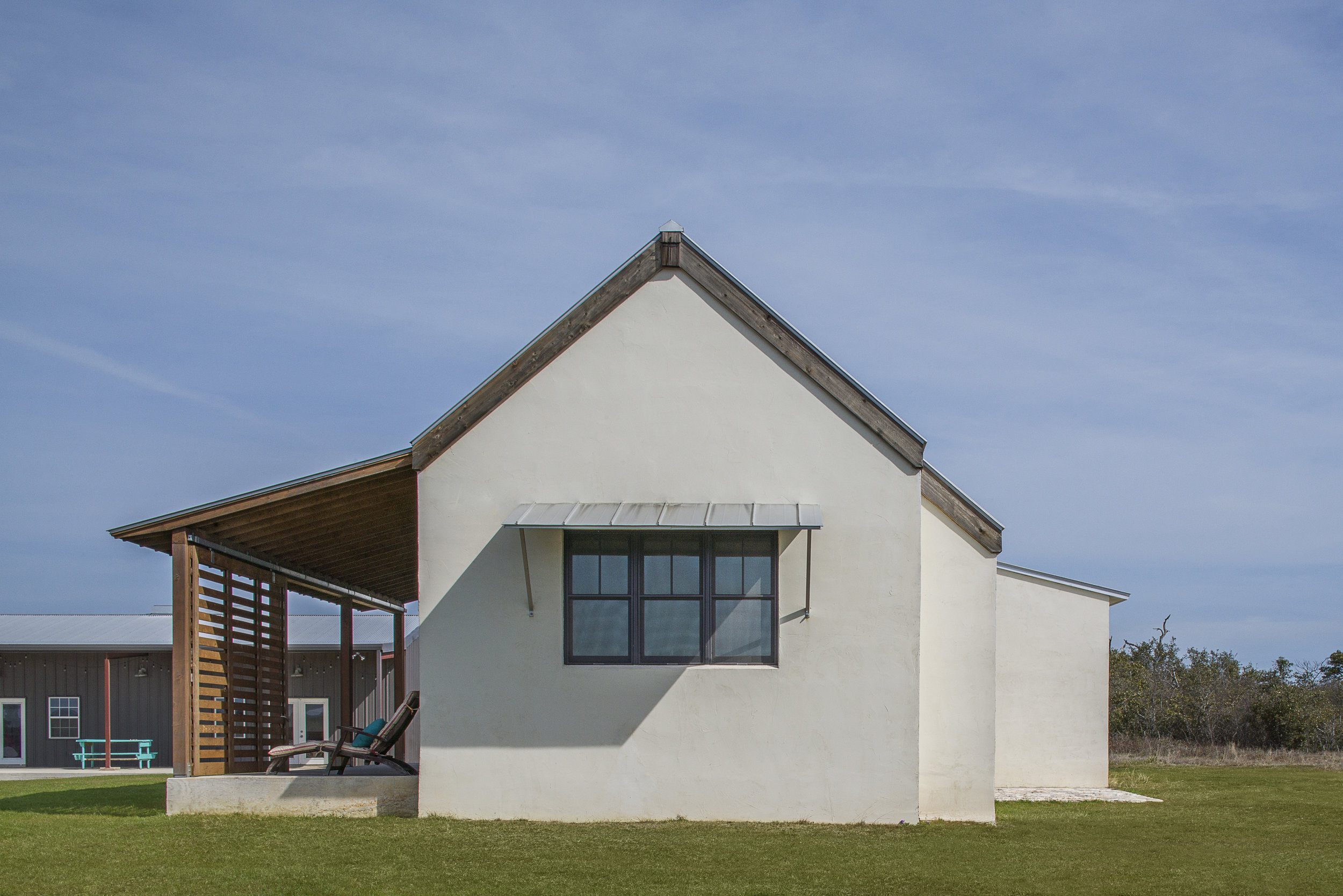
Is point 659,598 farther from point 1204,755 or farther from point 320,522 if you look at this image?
point 1204,755

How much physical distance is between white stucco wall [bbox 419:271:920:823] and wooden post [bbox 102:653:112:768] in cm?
Result: 1672

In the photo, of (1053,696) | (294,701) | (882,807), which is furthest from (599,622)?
(294,701)

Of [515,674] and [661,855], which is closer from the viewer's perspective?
[661,855]

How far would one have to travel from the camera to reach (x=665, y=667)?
11.4 meters

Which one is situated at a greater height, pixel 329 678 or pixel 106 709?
pixel 329 678

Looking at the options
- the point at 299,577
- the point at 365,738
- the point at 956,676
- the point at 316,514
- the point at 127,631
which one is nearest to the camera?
the point at 956,676

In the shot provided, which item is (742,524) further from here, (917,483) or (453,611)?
(453,611)

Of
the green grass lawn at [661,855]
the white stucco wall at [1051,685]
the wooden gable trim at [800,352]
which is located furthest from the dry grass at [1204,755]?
the wooden gable trim at [800,352]

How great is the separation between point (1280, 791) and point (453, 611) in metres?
11.5

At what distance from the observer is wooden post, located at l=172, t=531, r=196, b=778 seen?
475 inches

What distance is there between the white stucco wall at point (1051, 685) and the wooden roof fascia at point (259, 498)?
9.37m

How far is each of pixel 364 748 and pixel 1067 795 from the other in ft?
28.8

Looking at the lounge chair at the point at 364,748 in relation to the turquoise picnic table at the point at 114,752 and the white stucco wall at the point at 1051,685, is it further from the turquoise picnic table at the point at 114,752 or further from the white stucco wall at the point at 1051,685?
the turquoise picnic table at the point at 114,752

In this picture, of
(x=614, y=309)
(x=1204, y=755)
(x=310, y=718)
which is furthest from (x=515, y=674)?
(x=1204, y=755)
